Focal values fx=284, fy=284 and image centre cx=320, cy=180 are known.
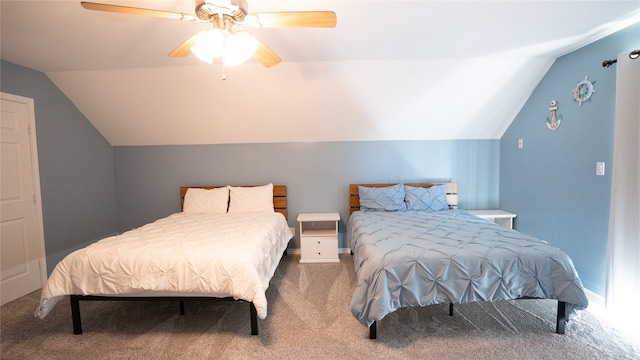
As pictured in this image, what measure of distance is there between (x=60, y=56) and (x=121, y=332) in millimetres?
2397

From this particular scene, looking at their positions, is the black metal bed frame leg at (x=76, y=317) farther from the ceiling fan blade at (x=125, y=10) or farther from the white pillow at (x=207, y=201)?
the ceiling fan blade at (x=125, y=10)

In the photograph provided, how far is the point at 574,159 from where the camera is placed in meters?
2.52

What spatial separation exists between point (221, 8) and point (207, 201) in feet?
8.20

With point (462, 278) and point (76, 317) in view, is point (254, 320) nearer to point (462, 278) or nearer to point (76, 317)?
point (76, 317)

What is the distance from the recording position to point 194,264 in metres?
1.88

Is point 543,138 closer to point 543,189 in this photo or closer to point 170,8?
point 543,189

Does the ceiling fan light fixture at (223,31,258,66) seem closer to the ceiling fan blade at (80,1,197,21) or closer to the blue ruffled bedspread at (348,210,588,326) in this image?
the ceiling fan blade at (80,1,197,21)

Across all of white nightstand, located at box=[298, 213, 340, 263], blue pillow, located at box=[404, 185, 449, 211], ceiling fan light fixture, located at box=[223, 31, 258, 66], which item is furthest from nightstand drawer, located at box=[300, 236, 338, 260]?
ceiling fan light fixture, located at box=[223, 31, 258, 66]

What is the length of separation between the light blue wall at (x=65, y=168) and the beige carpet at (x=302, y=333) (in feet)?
2.81

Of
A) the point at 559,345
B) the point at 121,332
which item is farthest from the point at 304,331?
the point at 559,345

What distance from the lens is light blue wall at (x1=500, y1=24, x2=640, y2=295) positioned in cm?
226

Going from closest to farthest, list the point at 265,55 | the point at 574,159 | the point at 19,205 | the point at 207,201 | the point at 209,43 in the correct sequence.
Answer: the point at 209,43 → the point at 265,55 → the point at 574,159 → the point at 19,205 → the point at 207,201

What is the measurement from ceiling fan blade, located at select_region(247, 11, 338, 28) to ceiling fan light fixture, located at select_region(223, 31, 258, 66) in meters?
0.10

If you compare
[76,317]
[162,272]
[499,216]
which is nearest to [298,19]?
[162,272]
